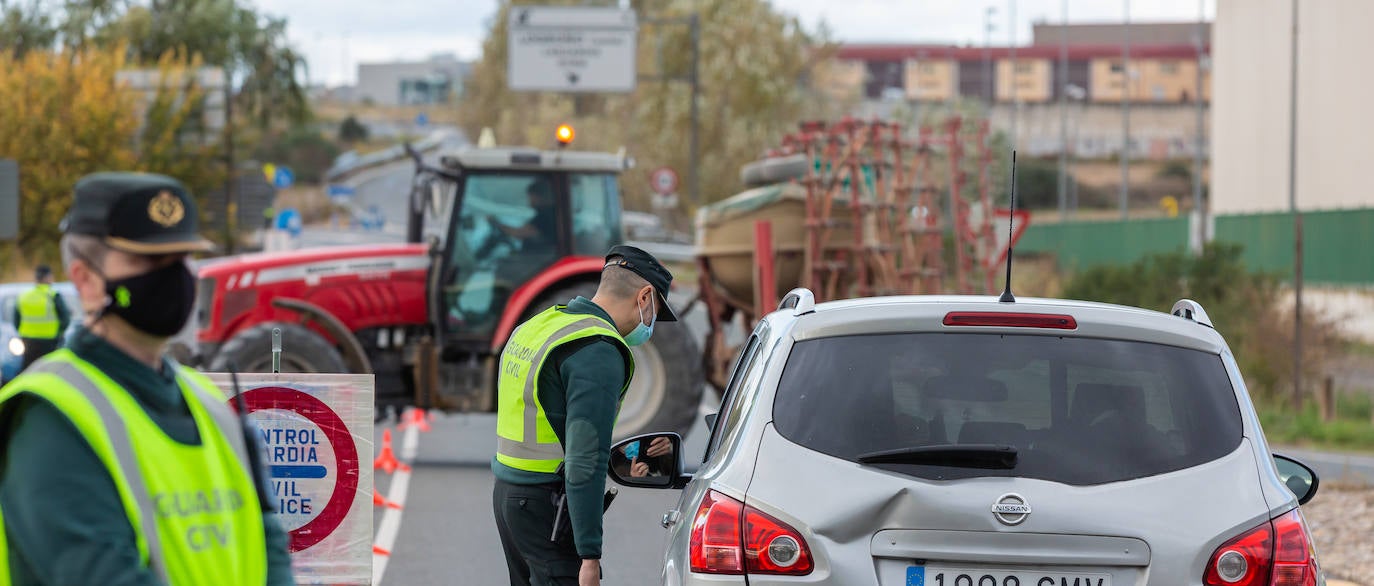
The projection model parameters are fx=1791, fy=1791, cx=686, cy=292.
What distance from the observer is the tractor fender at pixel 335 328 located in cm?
1395

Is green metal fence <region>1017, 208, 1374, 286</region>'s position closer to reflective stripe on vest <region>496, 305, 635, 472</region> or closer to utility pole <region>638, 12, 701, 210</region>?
utility pole <region>638, 12, 701, 210</region>

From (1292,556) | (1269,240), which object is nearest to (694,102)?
(1269,240)

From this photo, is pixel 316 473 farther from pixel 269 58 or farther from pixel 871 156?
pixel 269 58

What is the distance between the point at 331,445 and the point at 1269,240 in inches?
1389

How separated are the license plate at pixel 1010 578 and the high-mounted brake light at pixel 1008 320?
2.32 ft

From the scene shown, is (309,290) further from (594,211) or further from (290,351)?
(594,211)

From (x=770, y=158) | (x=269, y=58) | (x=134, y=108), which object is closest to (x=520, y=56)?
(x=134, y=108)

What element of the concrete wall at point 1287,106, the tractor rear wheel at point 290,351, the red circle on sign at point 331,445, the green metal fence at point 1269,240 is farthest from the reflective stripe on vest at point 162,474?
the concrete wall at point 1287,106

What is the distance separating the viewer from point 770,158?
17531 mm

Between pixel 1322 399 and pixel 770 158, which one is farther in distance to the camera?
pixel 1322 399

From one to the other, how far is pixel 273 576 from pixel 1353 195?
131ft

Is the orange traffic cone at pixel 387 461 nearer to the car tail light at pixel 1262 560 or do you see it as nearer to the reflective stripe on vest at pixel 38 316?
the reflective stripe on vest at pixel 38 316

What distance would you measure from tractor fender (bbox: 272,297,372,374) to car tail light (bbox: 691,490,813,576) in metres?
9.69

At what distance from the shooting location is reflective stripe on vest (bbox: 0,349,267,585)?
269cm
